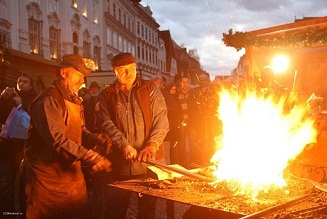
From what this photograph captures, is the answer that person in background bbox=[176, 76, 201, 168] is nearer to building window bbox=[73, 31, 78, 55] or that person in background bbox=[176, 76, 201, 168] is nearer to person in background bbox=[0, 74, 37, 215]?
person in background bbox=[0, 74, 37, 215]

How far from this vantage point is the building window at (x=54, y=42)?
990 inches

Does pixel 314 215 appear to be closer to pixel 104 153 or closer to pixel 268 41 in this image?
pixel 104 153

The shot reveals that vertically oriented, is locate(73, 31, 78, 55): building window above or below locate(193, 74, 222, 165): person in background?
above

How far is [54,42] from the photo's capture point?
1006 inches

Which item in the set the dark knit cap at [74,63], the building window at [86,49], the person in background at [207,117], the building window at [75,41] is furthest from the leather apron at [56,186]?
the building window at [86,49]

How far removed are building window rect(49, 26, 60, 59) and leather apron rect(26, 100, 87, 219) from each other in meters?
22.1

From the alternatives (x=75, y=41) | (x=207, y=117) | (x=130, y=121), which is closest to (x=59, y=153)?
(x=130, y=121)

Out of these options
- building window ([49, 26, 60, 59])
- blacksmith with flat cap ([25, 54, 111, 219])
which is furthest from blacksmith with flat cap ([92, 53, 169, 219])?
building window ([49, 26, 60, 59])

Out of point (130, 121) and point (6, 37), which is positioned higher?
point (6, 37)

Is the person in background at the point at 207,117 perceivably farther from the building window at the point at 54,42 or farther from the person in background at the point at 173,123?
the building window at the point at 54,42

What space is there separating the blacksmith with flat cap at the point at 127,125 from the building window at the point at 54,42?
2163cm

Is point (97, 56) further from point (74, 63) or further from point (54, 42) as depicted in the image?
point (74, 63)

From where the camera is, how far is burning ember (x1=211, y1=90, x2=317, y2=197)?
11.9 ft

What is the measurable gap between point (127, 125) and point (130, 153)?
432mm
